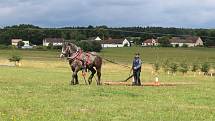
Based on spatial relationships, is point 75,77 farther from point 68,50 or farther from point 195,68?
point 195,68

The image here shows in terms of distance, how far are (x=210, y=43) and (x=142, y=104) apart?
383 feet

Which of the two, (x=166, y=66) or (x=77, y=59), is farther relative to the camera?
(x=166, y=66)

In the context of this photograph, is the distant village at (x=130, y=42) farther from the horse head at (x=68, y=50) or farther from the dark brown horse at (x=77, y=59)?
the horse head at (x=68, y=50)

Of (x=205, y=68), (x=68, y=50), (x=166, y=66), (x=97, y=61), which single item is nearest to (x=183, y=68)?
(x=166, y=66)

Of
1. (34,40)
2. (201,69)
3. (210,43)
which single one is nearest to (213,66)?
(201,69)

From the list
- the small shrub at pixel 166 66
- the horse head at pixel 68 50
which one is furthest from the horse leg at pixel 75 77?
the small shrub at pixel 166 66

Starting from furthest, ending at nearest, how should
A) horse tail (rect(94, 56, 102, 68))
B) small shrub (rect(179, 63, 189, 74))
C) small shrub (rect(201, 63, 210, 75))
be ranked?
1. small shrub (rect(201, 63, 210, 75))
2. small shrub (rect(179, 63, 189, 74))
3. horse tail (rect(94, 56, 102, 68))

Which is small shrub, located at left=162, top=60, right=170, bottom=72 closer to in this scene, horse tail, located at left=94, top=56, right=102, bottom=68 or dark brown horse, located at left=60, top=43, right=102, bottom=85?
horse tail, located at left=94, top=56, right=102, bottom=68

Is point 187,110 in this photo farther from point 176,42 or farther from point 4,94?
point 176,42

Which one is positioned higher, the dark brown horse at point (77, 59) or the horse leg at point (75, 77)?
the dark brown horse at point (77, 59)

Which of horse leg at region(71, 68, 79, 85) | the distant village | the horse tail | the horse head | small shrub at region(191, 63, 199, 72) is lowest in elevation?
small shrub at region(191, 63, 199, 72)

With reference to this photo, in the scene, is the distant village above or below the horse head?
below

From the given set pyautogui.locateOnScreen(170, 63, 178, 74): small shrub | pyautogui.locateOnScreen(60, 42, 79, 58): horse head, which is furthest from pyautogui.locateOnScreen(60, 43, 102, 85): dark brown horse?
pyautogui.locateOnScreen(170, 63, 178, 74): small shrub

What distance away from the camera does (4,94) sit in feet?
63.5
